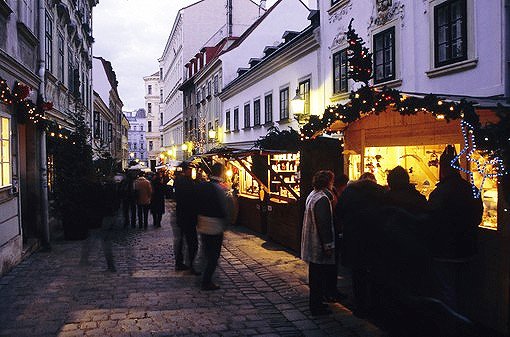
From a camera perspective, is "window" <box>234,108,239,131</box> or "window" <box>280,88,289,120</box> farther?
"window" <box>234,108,239,131</box>

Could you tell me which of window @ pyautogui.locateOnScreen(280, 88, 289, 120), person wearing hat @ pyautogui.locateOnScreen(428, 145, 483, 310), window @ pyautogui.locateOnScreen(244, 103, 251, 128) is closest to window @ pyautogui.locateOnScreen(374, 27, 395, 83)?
window @ pyautogui.locateOnScreen(280, 88, 289, 120)

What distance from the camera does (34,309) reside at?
6801 mm

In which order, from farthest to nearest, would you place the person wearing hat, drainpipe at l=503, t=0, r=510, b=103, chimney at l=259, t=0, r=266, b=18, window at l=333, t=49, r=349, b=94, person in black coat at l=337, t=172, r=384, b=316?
1. chimney at l=259, t=0, r=266, b=18
2. window at l=333, t=49, r=349, b=94
3. drainpipe at l=503, t=0, r=510, b=103
4. person in black coat at l=337, t=172, r=384, b=316
5. the person wearing hat

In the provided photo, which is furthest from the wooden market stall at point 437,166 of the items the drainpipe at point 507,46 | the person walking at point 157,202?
the person walking at point 157,202

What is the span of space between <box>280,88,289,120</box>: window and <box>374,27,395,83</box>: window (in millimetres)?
7044

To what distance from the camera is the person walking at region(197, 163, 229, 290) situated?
7789 millimetres


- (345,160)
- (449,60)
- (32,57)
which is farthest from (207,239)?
(32,57)

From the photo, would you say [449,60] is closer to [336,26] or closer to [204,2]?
[336,26]

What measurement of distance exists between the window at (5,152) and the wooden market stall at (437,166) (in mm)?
7095

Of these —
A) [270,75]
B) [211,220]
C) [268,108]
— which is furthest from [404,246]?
[268,108]

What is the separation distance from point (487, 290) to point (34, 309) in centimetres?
573

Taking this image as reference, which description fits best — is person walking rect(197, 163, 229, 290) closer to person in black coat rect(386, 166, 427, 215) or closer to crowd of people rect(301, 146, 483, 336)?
crowd of people rect(301, 146, 483, 336)

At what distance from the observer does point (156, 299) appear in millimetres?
7355

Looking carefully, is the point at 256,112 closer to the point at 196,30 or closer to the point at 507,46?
the point at 507,46
